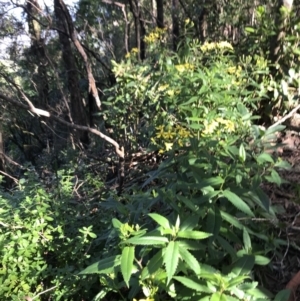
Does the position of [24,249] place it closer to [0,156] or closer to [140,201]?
[140,201]

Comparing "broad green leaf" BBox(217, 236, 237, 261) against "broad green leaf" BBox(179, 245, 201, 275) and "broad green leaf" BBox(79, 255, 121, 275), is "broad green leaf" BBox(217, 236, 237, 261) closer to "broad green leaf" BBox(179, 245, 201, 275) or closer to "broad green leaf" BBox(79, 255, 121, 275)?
"broad green leaf" BBox(179, 245, 201, 275)

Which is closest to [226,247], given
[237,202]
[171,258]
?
[237,202]

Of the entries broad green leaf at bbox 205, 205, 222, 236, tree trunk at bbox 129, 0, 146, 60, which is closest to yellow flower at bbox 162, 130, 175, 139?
broad green leaf at bbox 205, 205, 222, 236

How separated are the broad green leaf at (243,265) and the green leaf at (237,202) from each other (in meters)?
0.18

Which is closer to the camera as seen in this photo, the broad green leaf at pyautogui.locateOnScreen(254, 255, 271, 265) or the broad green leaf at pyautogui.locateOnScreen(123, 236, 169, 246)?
the broad green leaf at pyautogui.locateOnScreen(123, 236, 169, 246)

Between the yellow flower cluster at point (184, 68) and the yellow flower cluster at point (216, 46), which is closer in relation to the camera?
the yellow flower cluster at point (184, 68)

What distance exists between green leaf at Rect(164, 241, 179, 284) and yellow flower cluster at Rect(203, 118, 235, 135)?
32.6 inches

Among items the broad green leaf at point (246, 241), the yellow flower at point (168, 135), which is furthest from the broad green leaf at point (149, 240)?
the yellow flower at point (168, 135)

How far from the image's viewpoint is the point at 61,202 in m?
2.67

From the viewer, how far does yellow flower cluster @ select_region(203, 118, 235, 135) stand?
6.68 feet

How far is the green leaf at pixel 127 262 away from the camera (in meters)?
1.32

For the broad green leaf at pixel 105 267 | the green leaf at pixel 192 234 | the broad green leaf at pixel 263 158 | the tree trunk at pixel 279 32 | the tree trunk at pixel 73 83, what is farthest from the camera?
the tree trunk at pixel 73 83

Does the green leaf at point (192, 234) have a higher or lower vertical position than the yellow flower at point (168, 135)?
lower

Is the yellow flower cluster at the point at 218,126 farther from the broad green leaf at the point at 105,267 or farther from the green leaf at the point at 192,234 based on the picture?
the broad green leaf at the point at 105,267
